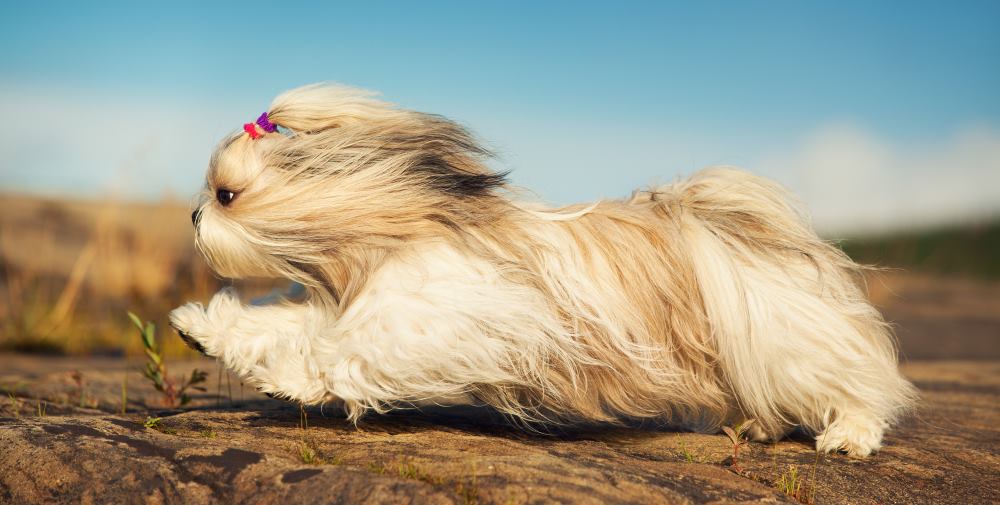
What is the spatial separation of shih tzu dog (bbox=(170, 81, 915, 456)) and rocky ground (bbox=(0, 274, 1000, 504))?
16 centimetres

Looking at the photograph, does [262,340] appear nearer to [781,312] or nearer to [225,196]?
[225,196]

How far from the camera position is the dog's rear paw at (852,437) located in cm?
320

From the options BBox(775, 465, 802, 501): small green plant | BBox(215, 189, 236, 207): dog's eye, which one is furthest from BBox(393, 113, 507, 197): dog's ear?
BBox(775, 465, 802, 501): small green plant

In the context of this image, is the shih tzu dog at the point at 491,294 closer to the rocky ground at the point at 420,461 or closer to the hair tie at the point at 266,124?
the hair tie at the point at 266,124

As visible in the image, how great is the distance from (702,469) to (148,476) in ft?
5.41

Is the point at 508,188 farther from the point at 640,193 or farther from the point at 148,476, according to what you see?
the point at 148,476

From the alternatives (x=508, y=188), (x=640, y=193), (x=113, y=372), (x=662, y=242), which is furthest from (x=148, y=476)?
(x=113, y=372)

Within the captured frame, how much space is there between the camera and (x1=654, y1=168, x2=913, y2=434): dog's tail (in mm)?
3082

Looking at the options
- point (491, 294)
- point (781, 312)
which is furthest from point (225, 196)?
point (781, 312)

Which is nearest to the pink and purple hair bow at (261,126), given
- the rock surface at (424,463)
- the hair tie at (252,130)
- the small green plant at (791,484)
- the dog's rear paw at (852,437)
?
the hair tie at (252,130)

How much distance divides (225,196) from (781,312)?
2034 mm

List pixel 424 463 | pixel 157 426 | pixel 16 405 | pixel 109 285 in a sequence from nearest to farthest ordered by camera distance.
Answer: pixel 424 463 → pixel 157 426 → pixel 16 405 → pixel 109 285

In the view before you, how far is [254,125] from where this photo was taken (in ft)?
10.1

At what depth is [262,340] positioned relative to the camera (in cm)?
298
